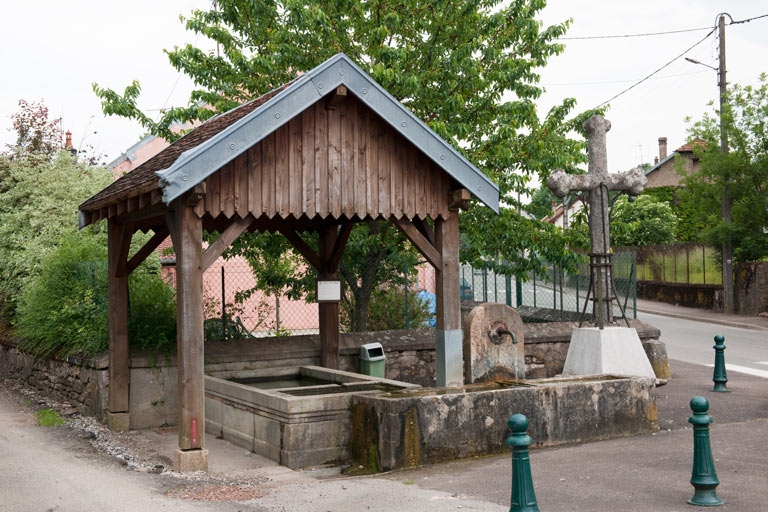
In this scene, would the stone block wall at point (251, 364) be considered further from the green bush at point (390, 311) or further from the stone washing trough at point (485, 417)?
the stone washing trough at point (485, 417)

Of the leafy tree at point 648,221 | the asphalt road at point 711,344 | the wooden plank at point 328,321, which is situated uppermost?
the leafy tree at point 648,221

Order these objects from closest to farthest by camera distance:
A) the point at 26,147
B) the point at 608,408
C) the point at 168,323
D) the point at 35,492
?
the point at 35,492
the point at 608,408
the point at 168,323
the point at 26,147

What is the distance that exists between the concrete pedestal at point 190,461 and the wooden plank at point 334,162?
2.98 meters

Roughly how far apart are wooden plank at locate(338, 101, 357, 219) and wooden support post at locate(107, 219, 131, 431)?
343 cm

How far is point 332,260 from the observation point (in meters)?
13.0

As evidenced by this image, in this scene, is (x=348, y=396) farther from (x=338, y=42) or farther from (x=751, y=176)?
(x=751, y=176)

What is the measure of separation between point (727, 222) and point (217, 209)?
22.9 metres

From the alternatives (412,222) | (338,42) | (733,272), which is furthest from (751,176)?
(412,222)

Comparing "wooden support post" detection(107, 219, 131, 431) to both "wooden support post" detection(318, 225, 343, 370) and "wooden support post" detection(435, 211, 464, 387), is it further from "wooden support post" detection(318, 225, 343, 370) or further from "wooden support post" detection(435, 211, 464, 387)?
"wooden support post" detection(435, 211, 464, 387)

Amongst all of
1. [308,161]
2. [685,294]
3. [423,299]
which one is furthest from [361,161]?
[685,294]

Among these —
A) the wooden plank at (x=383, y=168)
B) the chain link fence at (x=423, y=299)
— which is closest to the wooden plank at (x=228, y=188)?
the wooden plank at (x=383, y=168)

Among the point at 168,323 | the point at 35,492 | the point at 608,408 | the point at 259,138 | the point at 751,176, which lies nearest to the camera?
the point at 35,492

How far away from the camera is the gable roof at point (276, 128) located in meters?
8.55

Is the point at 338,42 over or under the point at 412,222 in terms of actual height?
over
